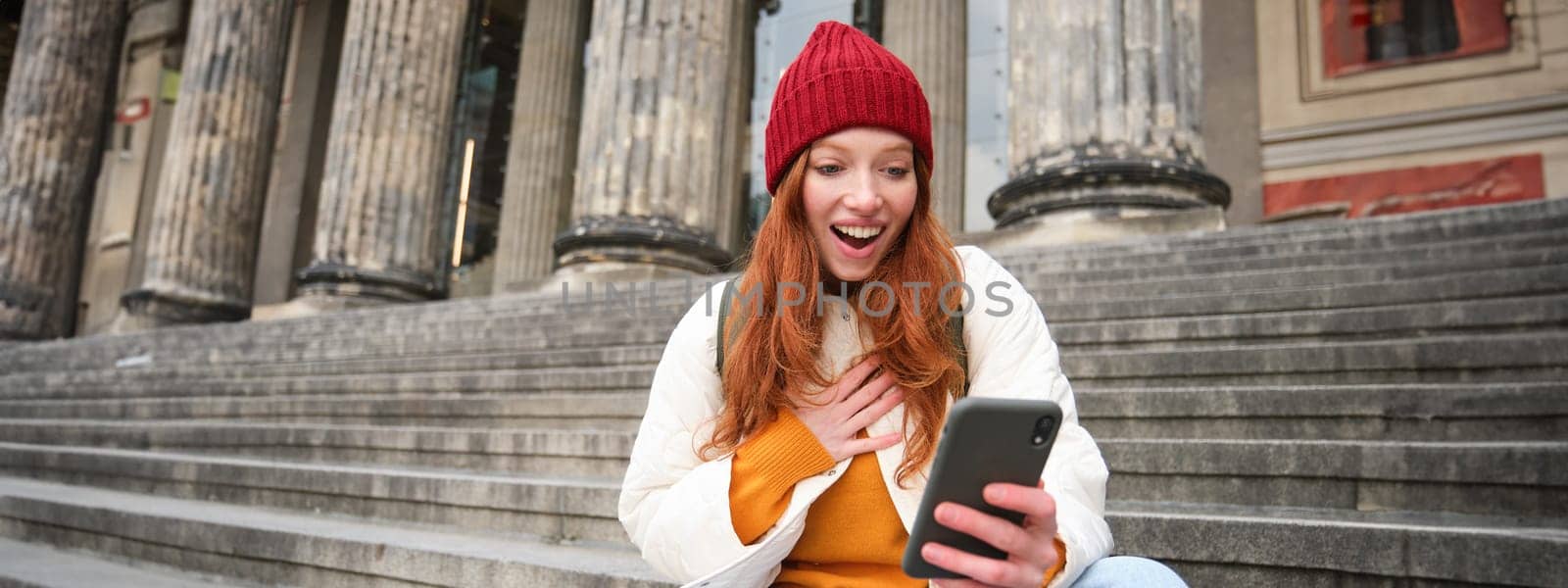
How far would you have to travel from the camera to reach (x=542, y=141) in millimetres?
14516

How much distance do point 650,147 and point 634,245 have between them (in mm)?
941

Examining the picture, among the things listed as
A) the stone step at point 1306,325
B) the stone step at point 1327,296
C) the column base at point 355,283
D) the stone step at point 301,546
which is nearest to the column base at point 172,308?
the column base at point 355,283

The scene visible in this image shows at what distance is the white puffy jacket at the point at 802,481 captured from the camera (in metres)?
1.13

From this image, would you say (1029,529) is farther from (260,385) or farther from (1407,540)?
(260,385)

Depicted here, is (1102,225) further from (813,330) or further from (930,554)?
(930,554)

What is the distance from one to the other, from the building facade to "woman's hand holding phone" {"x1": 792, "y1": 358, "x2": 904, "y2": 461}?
17.3 feet

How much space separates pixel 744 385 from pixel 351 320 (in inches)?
320

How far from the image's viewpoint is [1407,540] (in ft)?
6.08

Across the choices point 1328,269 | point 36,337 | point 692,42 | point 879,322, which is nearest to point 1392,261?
point 1328,269

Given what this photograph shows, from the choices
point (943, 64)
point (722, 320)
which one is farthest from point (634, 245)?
point (722, 320)

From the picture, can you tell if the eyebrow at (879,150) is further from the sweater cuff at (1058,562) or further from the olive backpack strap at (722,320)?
the sweater cuff at (1058,562)

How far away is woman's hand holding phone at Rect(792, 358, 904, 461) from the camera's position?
123cm

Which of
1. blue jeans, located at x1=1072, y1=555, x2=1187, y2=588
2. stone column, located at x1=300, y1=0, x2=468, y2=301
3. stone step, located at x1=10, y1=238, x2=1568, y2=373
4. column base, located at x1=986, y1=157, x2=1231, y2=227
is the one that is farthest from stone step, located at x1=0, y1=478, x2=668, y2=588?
stone column, located at x1=300, y1=0, x2=468, y2=301

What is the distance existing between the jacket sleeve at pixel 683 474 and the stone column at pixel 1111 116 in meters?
5.39
